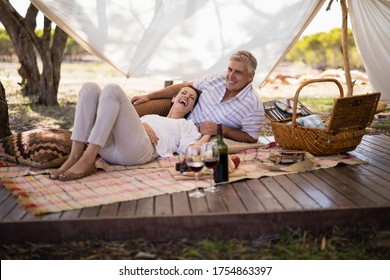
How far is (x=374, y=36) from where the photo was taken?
5309mm

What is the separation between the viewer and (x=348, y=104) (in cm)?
393

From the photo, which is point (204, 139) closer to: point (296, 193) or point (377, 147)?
point (296, 193)

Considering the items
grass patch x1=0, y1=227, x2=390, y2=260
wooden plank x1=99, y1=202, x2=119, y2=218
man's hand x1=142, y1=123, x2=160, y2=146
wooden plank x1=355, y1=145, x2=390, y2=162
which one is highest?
man's hand x1=142, y1=123, x2=160, y2=146

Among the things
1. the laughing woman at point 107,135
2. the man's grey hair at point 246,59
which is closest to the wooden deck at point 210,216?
the laughing woman at point 107,135

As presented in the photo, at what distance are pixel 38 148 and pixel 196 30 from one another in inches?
87.3

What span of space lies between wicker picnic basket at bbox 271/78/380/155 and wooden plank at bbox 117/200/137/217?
1.57 meters

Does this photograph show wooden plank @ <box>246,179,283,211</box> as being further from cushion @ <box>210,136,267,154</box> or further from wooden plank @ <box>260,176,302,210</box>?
cushion @ <box>210,136,267,154</box>

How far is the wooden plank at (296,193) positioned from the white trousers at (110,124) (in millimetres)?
880

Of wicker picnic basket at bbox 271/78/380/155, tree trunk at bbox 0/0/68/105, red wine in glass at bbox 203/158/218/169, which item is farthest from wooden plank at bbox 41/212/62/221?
tree trunk at bbox 0/0/68/105

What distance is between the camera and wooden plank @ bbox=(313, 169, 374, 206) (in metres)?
2.91

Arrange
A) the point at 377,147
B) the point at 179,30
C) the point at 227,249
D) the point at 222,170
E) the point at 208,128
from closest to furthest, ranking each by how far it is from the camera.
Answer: the point at 227,249 < the point at 222,170 < the point at 208,128 < the point at 377,147 < the point at 179,30

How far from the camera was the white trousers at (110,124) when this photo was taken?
3281 millimetres

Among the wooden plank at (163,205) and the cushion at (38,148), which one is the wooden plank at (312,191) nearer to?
the wooden plank at (163,205)

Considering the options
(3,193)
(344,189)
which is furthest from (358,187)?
(3,193)
